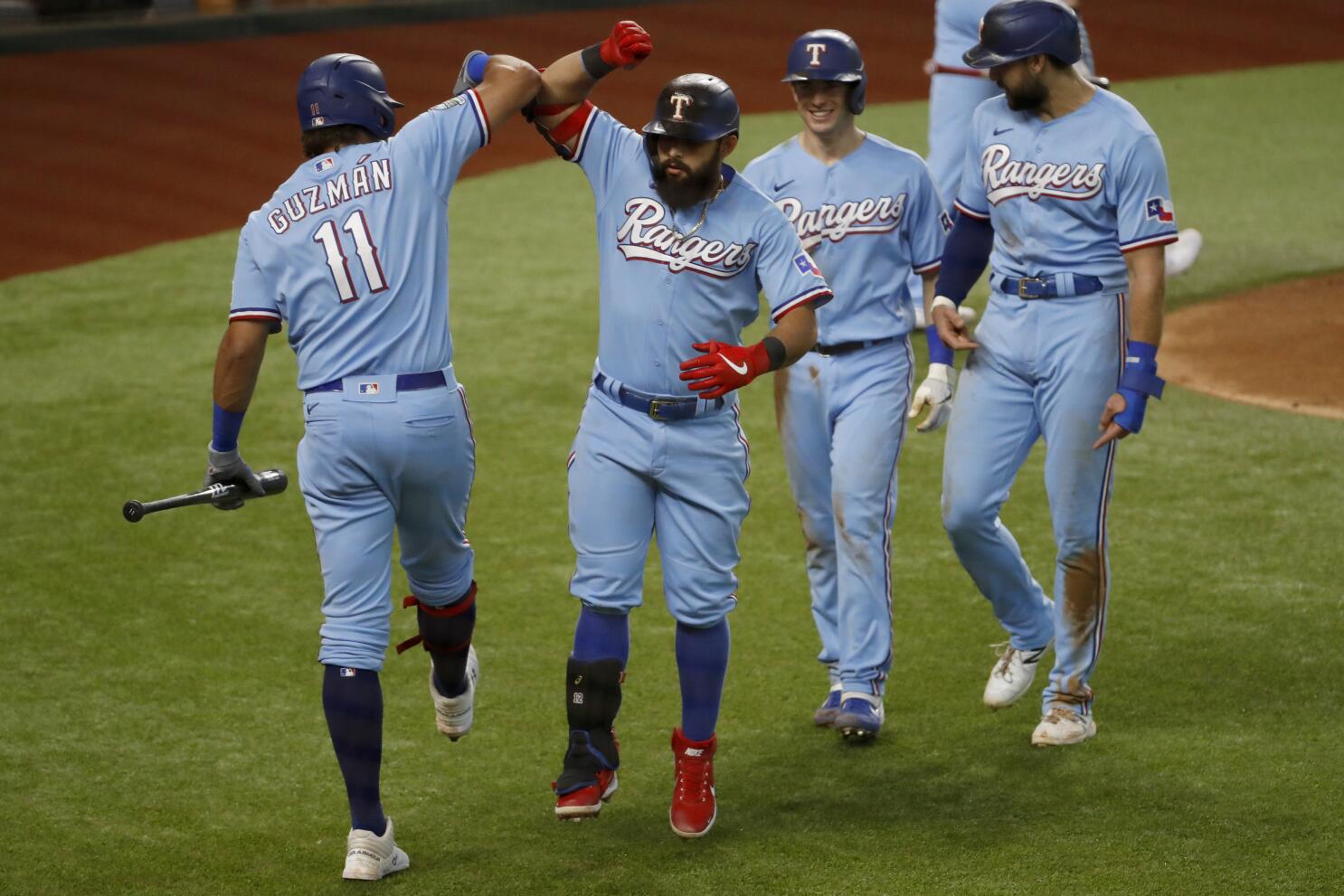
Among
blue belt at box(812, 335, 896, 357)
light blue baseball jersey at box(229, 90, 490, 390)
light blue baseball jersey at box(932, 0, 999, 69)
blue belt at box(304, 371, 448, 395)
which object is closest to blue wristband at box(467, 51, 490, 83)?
light blue baseball jersey at box(229, 90, 490, 390)

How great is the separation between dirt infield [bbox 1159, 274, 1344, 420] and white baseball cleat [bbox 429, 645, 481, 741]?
487 centimetres

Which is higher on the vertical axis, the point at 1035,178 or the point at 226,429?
the point at 1035,178

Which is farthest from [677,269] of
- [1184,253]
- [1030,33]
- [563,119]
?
[1184,253]

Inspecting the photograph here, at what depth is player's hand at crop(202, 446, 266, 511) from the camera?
4.56 metres

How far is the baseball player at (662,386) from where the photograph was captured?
174 inches

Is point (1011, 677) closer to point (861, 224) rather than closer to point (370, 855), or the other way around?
point (861, 224)

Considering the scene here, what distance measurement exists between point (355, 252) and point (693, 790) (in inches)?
64.1

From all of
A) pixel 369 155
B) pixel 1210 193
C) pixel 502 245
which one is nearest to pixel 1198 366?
pixel 1210 193

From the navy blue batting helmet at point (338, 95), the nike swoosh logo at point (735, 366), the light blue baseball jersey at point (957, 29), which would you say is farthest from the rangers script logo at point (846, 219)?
the light blue baseball jersey at point (957, 29)

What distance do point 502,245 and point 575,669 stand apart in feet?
24.9

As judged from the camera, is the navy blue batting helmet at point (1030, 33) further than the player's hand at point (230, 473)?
Yes

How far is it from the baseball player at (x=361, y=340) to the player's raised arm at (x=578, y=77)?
0.07m

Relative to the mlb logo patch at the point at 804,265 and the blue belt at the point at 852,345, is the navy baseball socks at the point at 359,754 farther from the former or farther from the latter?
the blue belt at the point at 852,345

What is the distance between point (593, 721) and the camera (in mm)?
4477
